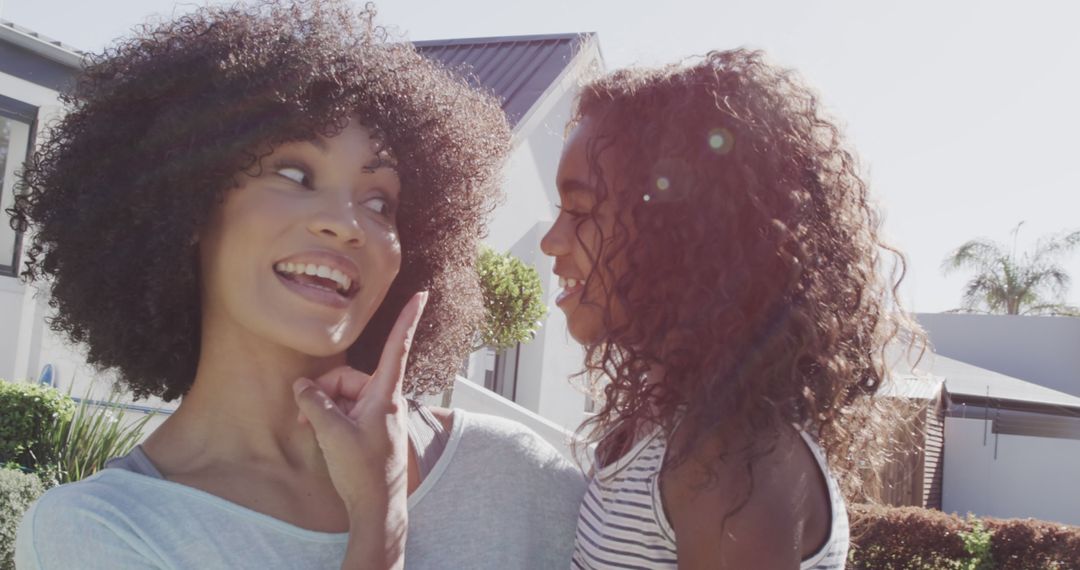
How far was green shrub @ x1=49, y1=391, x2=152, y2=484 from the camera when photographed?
23.6 ft

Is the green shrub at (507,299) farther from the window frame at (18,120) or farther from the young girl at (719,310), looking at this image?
the young girl at (719,310)

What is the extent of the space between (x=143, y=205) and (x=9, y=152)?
7.89 m

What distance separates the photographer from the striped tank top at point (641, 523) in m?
1.83

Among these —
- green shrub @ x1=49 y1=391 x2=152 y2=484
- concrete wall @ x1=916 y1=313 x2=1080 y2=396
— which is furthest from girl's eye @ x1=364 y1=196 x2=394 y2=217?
concrete wall @ x1=916 y1=313 x2=1080 y2=396

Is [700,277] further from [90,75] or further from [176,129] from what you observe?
[90,75]

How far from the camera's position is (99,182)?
6.89 ft

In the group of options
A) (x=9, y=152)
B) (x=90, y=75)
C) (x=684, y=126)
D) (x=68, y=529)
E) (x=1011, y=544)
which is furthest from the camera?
(x=1011, y=544)

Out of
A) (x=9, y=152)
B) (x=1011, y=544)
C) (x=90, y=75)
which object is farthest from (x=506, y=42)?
(x=90, y=75)

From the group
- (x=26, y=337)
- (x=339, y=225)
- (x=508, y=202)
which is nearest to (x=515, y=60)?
(x=508, y=202)

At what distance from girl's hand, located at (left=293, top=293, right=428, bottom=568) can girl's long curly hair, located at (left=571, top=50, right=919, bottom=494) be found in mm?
483

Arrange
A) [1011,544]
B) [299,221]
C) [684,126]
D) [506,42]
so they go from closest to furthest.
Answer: [299,221] → [684,126] → [1011,544] → [506,42]

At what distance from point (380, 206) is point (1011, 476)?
22552 millimetres

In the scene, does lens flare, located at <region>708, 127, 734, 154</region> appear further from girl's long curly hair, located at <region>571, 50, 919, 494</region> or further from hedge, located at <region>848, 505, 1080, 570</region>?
hedge, located at <region>848, 505, 1080, 570</region>

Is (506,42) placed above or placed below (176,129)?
above
